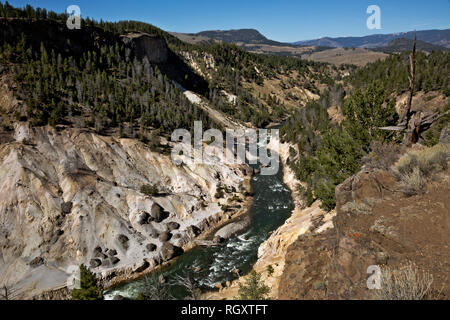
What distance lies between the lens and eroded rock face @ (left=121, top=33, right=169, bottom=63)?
10238 cm

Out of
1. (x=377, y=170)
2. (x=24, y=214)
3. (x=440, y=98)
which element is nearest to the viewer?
(x=377, y=170)

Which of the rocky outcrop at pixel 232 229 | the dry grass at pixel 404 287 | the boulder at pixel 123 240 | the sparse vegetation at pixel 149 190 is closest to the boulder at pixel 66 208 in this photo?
the boulder at pixel 123 240

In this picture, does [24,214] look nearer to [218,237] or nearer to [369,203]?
[218,237]

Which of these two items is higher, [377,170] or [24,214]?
[377,170]

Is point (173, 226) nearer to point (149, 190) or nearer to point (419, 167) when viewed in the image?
point (149, 190)

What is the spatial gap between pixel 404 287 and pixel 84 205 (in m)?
41.0

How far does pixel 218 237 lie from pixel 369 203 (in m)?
28.1

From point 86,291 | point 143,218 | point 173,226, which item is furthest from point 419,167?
point 143,218

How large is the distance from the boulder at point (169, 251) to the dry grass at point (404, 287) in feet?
101

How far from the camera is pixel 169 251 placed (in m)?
38.2

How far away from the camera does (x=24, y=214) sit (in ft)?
125

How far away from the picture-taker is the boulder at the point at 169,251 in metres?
37.8
